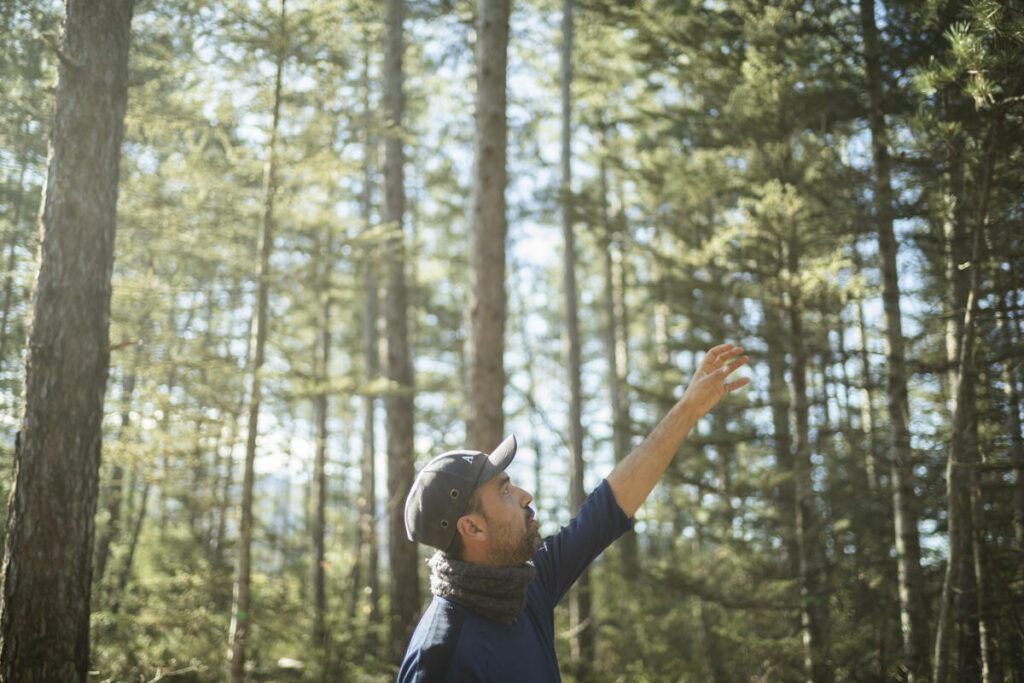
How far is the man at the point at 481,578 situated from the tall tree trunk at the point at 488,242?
10.2 feet

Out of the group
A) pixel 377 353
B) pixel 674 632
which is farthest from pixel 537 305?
pixel 674 632

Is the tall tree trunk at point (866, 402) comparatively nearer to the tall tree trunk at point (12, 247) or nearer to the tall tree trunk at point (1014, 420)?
the tall tree trunk at point (1014, 420)

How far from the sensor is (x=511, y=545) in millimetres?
2385

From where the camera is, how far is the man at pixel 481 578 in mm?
2164

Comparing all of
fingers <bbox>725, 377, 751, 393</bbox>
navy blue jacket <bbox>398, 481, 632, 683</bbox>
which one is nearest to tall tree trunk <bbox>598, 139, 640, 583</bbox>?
fingers <bbox>725, 377, 751, 393</bbox>

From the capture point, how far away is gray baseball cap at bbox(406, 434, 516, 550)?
2350mm

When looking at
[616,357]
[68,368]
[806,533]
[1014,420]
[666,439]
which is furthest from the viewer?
[616,357]

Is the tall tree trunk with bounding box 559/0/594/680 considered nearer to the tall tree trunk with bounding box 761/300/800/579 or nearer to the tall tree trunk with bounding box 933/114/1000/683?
the tall tree trunk with bounding box 761/300/800/579

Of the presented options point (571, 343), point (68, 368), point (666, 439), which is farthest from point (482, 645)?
point (571, 343)

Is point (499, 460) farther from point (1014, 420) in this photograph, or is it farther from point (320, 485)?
point (320, 485)

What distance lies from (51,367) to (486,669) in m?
3.94

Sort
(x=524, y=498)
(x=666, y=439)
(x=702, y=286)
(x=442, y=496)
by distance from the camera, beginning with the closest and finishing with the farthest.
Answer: (x=442, y=496) → (x=524, y=498) → (x=666, y=439) → (x=702, y=286)

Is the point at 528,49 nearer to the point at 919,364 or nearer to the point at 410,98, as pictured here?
the point at 410,98

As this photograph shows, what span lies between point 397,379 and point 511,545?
27.3 ft
